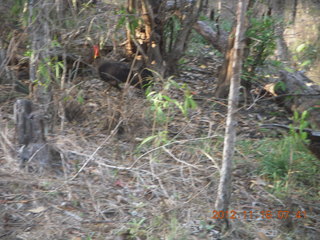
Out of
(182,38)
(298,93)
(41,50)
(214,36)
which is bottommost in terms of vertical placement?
(298,93)

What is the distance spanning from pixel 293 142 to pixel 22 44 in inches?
180

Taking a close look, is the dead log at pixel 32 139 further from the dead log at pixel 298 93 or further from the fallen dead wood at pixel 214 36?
the fallen dead wood at pixel 214 36

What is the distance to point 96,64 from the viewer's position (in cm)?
651

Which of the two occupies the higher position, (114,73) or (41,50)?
(41,50)

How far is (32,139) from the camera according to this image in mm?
4535

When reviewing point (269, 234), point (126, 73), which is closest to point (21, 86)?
point (126, 73)

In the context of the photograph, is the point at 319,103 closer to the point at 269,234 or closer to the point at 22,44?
the point at 269,234

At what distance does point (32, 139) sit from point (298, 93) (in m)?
3.99

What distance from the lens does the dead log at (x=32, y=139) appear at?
4.46 m

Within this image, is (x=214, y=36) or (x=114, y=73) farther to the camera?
(x=214, y=36)

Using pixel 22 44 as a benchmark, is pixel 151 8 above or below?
above

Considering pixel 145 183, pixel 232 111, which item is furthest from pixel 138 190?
pixel 232 111
